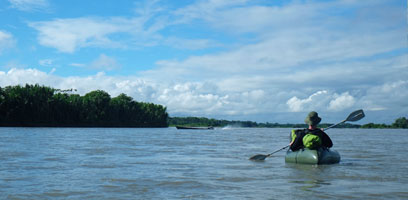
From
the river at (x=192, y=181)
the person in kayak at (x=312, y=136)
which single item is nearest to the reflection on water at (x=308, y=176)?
the river at (x=192, y=181)

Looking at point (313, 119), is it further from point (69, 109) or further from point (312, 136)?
point (69, 109)

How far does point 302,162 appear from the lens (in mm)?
14422

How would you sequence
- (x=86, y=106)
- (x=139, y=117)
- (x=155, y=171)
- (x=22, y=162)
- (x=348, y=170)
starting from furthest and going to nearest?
1. (x=139, y=117)
2. (x=86, y=106)
3. (x=22, y=162)
4. (x=348, y=170)
5. (x=155, y=171)

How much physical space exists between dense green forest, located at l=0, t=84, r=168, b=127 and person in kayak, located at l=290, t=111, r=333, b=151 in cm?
7307

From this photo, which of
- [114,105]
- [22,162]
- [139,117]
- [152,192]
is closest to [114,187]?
[152,192]

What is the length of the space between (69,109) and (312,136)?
8679 centimetres

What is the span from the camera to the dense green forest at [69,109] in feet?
259

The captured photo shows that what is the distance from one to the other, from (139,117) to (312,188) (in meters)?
121

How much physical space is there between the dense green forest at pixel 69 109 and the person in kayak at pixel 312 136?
7307cm

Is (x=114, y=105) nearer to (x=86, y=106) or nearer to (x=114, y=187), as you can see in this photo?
(x=86, y=106)

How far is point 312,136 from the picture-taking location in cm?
1403

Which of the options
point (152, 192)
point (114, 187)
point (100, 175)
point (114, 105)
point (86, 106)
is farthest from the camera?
point (114, 105)

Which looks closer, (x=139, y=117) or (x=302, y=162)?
(x=302, y=162)

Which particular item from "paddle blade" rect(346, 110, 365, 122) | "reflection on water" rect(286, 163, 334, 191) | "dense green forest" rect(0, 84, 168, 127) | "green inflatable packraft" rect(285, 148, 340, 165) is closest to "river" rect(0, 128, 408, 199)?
"reflection on water" rect(286, 163, 334, 191)
